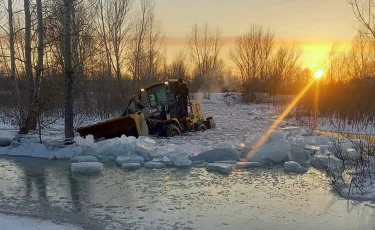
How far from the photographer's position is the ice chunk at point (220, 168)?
9.82m

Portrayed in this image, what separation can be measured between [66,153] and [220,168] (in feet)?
15.7

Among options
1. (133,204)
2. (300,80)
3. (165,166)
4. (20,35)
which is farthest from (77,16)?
(300,80)

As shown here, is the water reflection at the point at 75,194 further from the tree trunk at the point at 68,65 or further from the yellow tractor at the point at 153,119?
the yellow tractor at the point at 153,119

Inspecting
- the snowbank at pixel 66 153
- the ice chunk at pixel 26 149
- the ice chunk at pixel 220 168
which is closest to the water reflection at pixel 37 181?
the snowbank at pixel 66 153

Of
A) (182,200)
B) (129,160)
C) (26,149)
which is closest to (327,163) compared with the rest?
(182,200)

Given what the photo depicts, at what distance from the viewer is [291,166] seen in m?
9.98

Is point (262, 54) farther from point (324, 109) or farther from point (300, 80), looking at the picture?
point (324, 109)

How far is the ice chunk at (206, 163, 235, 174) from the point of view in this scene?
387 inches

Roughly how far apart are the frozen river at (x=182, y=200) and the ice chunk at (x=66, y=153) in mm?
2022

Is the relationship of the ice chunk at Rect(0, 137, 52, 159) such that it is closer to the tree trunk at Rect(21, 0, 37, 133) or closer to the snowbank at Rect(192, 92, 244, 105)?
the tree trunk at Rect(21, 0, 37, 133)

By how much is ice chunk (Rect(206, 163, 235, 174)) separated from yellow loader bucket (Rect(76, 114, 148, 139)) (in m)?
4.48

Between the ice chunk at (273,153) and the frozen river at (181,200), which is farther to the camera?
the ice chunk at (273,153)

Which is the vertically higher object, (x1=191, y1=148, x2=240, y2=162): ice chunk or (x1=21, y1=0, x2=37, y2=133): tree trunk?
(x1=21, y1=0, x2=37, y2=133): tree trunk

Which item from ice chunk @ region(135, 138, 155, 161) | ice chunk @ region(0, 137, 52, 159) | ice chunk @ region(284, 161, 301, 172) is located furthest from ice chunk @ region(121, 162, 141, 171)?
ice chunk @ region(284, 161, 301, 172)
